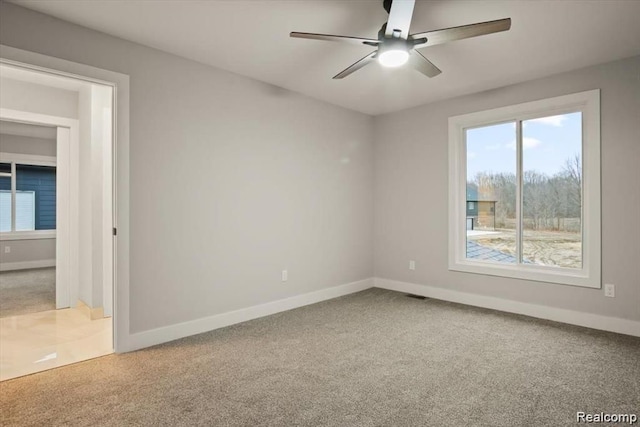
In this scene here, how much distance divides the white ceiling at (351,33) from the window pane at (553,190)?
0.60 meters

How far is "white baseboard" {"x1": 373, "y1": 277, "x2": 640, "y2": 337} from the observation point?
10.6 ft

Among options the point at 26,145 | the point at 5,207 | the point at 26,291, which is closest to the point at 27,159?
the point at 26,145

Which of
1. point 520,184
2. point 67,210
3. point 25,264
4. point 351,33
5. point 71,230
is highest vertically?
point 351,33

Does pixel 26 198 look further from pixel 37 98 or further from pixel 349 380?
pixel 349 380

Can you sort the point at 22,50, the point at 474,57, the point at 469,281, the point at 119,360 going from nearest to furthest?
the point at 22,50
the point at 119,360
the point at 474,57
the point at 469,281

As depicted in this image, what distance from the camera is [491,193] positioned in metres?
4.24

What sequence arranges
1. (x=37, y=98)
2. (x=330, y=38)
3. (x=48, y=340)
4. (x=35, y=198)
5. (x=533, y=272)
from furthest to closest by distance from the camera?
(x=35, y=198), (x=37, y=98), (x=533, y=272), (x=48, y=340), (x=330, y=38)

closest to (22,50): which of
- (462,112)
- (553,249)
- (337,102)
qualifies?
(337,102)

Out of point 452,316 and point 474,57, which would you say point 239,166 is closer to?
point 474,57

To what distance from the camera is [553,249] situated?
148 inches

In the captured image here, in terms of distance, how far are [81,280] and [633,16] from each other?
5699mm

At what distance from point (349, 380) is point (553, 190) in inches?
118

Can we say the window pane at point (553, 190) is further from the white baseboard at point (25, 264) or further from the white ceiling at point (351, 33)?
the white baseboard at point (25, 264)

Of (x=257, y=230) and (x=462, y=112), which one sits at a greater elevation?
(x=462, y=112)
